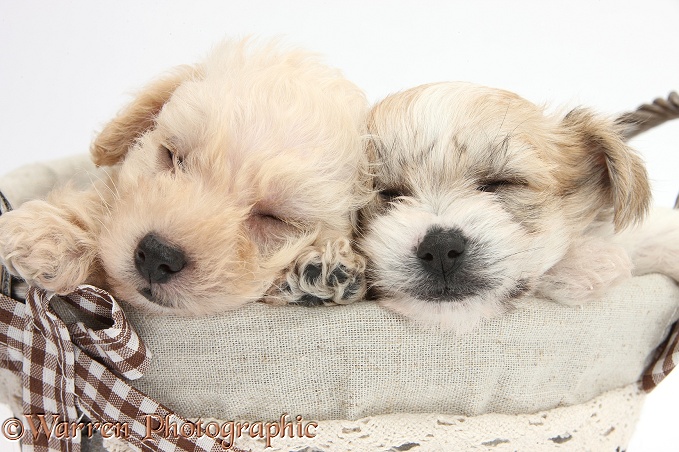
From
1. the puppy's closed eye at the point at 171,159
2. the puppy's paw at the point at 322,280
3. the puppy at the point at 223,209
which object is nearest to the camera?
the puppy at the point at 223,209

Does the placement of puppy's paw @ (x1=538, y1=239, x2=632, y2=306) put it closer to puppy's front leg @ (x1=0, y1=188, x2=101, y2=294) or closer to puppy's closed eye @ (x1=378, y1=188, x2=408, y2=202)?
puppy's closed eye @ (x1=378, y1=188, x2=408, y2=202)

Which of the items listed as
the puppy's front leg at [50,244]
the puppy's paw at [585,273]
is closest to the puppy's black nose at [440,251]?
the puppy's paw at [585,273]

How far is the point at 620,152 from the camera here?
83.5 inches

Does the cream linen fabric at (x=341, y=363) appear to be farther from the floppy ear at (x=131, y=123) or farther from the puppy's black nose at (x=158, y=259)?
the floppy ear at (x=131, y=123)

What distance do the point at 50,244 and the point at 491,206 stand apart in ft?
3.96

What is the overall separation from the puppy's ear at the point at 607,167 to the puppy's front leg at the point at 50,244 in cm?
153

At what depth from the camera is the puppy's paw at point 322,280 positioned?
1.78 meters

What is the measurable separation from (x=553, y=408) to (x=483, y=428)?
0.81ft

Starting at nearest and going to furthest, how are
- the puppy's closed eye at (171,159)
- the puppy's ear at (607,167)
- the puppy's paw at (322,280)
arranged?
the puppy's paw at (322,280)
the puppy's closed eye at (171,159)
the puppy's ear at (607,167)

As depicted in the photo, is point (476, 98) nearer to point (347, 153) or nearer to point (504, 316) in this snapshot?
point (347, 153)

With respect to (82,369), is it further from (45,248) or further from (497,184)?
(497,184)

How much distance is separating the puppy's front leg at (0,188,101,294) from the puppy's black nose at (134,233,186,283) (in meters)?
0.19

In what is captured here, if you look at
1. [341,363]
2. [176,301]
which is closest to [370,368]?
[341,363]

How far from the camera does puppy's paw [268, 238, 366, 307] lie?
1.78m
